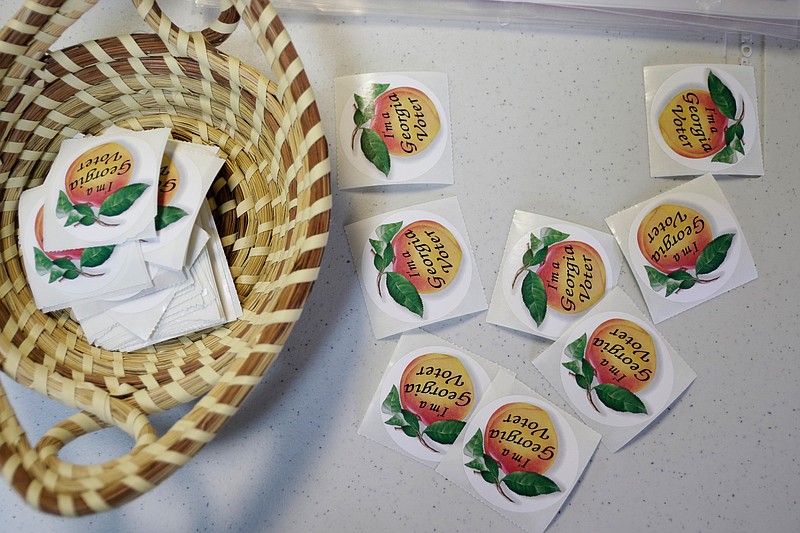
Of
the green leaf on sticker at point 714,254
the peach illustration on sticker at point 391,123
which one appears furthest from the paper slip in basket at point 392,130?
the green leaf on sticker at point 714,254

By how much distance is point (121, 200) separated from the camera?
61 centimetres

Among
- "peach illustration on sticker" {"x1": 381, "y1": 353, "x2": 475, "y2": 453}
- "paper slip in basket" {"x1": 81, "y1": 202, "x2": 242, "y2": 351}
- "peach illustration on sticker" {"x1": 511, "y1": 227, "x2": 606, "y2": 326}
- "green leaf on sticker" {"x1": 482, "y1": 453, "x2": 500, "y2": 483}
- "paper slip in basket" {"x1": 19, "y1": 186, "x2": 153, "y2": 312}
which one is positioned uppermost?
"paper slip in basket" {"x1": 19, "y1": 186, "x2": 153, "y2": 312}

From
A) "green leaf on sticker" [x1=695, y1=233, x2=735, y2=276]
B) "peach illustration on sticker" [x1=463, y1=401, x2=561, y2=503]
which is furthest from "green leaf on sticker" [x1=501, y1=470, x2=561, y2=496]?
"green leaf on sticker" [x1=695, y1=233, x2=735, y2=276]

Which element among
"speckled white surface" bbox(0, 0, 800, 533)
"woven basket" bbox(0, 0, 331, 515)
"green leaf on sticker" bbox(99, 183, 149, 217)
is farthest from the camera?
"speckled white surface" bbox(0, 0, 800, 533)

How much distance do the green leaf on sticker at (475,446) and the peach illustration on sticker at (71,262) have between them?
1.42ft

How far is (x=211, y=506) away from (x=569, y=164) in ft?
1.89

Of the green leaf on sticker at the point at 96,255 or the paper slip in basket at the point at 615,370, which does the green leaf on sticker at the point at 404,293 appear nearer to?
the paper slip in basket at the point at 615,370

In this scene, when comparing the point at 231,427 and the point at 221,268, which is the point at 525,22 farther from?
the point at 231,427

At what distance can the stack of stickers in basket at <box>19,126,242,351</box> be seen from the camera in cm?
62

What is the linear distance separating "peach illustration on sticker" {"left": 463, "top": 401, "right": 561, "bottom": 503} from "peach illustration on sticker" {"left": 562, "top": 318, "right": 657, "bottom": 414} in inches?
3.2

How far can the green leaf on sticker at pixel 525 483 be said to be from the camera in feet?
2.40

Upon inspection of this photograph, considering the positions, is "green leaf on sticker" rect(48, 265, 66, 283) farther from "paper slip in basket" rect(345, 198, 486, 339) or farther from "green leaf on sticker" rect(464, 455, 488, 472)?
"green leaf on sticker" rect(464, 455, 488, 472)

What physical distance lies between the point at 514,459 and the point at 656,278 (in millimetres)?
274

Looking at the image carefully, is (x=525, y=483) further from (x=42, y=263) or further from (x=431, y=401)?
(x=42, y=263)
